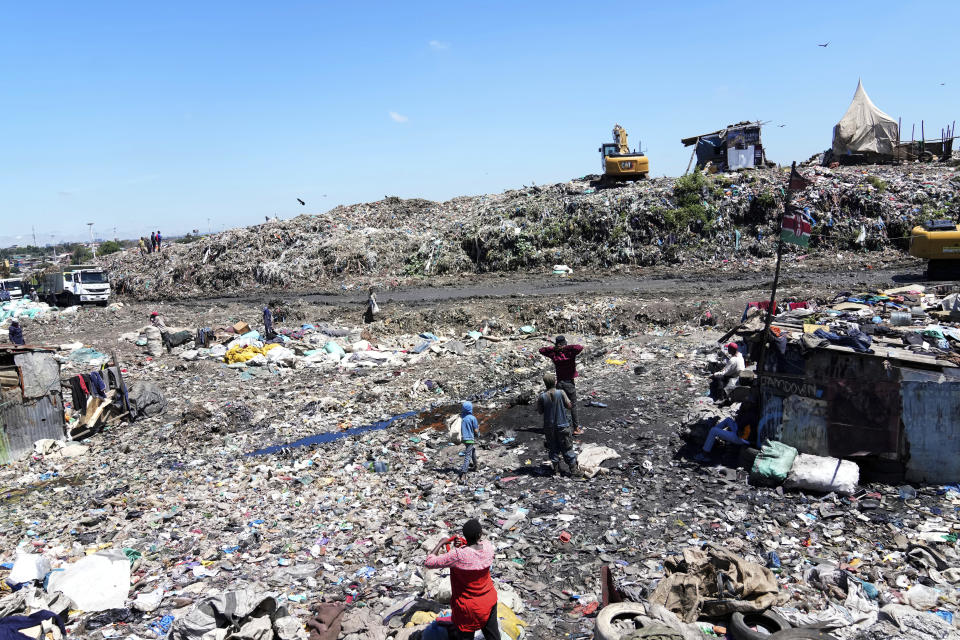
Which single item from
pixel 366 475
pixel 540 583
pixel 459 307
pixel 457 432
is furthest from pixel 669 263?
pixel 540 583

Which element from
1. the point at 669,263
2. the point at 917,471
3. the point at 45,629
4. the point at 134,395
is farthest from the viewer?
the point at 669,263

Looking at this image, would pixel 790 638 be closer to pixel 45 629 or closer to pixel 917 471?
pixel 917 471

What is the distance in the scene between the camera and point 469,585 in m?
3.89

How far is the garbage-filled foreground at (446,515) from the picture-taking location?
4555 mm

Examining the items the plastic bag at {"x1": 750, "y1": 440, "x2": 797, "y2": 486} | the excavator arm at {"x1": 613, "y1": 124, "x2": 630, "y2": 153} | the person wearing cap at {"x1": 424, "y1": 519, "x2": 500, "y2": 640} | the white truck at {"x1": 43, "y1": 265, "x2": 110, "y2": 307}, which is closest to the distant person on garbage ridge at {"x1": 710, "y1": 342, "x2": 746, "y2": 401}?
the plastic bag at {"x1": 750, "y1": 440, "x2": 797, "y2": 486}

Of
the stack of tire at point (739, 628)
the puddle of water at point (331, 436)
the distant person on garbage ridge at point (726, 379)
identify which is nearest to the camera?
the stack of tire at point (739, 628)

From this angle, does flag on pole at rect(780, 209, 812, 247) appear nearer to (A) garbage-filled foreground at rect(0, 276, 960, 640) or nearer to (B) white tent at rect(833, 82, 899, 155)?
(A) garbage-filled foreground at rect(0, 276, 960, 640)

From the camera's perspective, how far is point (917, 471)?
239 inches

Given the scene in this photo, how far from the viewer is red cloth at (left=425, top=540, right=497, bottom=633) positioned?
3863 millimetres

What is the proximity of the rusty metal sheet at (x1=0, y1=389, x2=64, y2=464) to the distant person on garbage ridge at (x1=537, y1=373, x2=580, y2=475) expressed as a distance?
865 centimetres

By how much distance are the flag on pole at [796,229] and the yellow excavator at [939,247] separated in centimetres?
1054

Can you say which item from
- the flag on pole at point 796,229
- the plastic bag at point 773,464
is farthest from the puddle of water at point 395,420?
the flag on pole at point 796,229

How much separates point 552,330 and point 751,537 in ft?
34.4

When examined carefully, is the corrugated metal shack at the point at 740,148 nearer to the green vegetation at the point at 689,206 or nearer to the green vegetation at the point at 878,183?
the green vegetation at the point at 689,206
